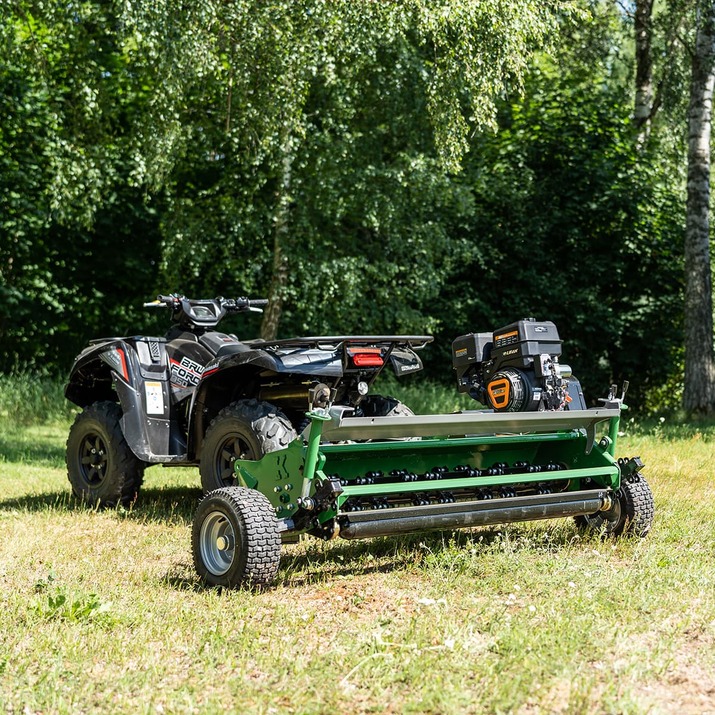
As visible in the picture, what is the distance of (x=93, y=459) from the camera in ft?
23.7

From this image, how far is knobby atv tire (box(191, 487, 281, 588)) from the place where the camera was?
14.7 feet

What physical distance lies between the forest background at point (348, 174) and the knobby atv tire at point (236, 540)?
6207mm

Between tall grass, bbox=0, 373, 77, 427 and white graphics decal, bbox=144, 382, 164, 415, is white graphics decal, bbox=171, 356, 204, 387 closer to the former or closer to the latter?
white graphics decal, bbox=144, 382, 164, 415

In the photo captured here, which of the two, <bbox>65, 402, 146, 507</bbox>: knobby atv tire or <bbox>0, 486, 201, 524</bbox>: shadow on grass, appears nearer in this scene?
<bbox>0, 486, 201, 524</bbox>: shadow on grass

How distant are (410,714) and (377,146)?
11518 mm

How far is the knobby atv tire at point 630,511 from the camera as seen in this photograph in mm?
5461

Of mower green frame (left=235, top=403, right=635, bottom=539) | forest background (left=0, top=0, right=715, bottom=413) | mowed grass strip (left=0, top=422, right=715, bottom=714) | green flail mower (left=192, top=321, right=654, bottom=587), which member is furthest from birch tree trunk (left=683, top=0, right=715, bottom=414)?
mower green frame (left=235, top=403, right=635, bottom=539)

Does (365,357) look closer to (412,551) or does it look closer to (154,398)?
(412,551)

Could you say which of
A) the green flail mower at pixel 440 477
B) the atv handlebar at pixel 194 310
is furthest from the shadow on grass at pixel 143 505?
the green flail mower at pixel 440 477

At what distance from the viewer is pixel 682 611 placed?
414cm

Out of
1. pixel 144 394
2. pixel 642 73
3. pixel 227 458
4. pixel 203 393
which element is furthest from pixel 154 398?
pixel 642 73

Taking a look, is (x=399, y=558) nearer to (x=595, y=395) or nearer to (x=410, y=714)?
(x=410, y=714)

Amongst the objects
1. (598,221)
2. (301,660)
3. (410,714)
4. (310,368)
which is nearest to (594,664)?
(410,714)

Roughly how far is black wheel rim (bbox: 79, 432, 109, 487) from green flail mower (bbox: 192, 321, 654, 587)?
8.00 ft
